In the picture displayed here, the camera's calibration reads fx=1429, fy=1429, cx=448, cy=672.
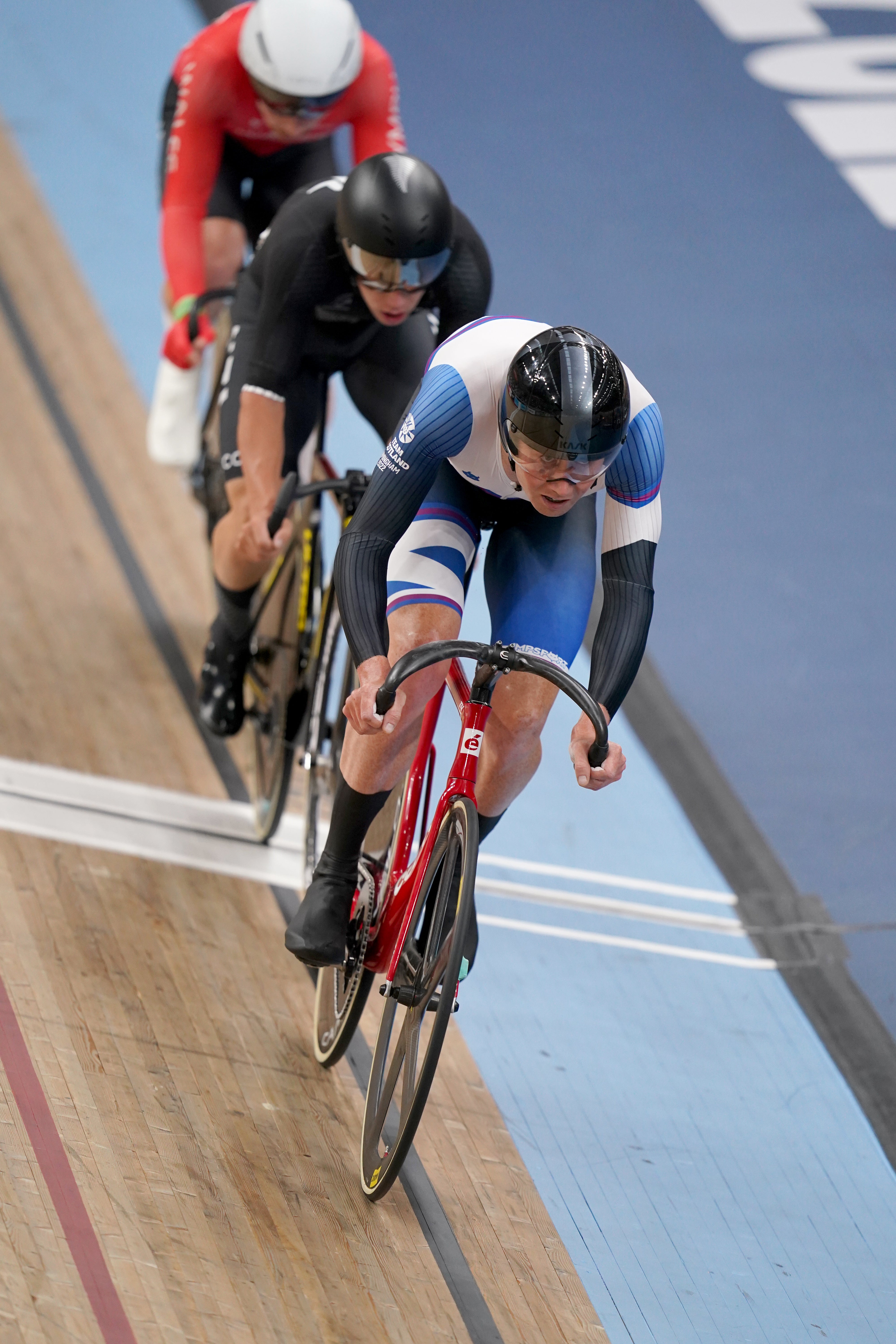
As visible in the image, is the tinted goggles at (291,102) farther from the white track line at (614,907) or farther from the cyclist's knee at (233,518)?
the white track line at (614,907)

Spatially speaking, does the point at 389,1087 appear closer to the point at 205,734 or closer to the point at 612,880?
the point at 612,880

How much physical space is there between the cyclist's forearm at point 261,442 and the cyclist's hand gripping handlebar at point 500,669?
102cm

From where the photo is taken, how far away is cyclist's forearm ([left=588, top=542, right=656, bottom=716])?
233 centimetres

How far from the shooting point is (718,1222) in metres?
2.74

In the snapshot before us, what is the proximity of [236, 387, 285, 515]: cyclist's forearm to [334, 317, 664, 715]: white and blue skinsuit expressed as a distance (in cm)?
68

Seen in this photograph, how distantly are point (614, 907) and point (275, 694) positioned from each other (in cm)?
100

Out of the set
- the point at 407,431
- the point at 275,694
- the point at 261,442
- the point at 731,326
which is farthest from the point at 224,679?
the point at 731,326

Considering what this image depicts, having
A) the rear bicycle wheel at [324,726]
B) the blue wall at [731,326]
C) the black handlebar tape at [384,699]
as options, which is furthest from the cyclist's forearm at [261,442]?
the blue wall at [731,326]

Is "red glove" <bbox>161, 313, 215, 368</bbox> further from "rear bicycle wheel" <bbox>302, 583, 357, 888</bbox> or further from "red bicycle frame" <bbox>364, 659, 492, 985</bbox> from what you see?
"red bicycle frame" <bbox>364, 659, 492, 985</bbox>

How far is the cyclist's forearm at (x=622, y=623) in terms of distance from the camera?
233cm

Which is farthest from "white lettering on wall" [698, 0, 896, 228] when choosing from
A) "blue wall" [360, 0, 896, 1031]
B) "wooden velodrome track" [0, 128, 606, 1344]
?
"wooden velodrome track" [0, 128, 606, 1344]

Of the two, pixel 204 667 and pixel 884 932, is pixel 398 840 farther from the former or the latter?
pixel 884 932

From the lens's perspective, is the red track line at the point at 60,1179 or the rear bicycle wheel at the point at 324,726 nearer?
the red track line at the point at 60,1179

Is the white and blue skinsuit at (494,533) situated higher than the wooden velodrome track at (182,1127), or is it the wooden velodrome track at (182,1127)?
the white and blue skinsuit at (494,533)
